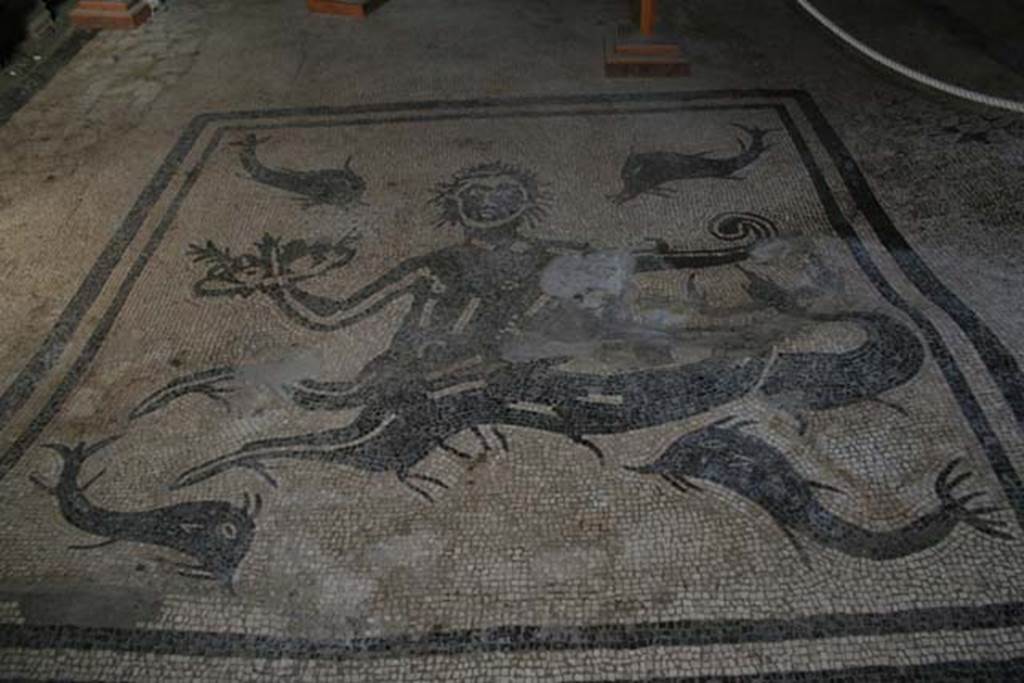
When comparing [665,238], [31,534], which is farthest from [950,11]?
[31,534]

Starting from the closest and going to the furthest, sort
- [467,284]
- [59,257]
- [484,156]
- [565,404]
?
[565,404] < [467,284] < [59,257] < [484,156]

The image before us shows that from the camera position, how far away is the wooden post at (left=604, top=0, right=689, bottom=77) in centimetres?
369

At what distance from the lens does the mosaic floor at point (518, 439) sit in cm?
176

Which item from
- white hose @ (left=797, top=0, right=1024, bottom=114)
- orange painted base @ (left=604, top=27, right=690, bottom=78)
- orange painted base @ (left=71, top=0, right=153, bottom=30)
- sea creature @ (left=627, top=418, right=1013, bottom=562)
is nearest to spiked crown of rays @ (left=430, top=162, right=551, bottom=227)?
orange painted base @ (left=604, top=27, right=690, bottom=78)

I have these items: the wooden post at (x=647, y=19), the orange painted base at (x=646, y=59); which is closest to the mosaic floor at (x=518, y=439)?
the orange painted base at (x=646, y=59)

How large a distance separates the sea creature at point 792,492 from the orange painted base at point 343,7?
3.28 metres

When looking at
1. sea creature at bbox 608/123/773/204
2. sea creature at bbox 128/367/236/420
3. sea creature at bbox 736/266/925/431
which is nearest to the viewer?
sea creature at bbox 736/266/925/431

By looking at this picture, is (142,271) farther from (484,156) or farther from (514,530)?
(514,530)

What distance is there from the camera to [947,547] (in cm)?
184

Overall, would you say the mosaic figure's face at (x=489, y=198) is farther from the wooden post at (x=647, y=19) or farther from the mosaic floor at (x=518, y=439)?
the wooden post at (x=647, y=19)

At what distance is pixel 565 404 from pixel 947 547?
93cm

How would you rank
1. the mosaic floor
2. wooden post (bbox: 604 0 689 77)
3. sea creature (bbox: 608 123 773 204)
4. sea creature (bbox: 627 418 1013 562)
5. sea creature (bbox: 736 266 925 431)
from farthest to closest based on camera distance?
wooden post (bbox: 604 0 689 77), sea creature (bbox: 608 123 773 204), sea creature (bbox: 736 266 925 431), sea creature (bbox: 627 418 1013 562), the mosaic floor

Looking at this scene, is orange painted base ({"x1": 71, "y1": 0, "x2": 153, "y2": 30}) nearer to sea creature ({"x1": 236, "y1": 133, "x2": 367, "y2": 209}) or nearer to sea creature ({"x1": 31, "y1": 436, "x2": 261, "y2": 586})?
sea creature ({"x1": 236, "y1": 133, "x2": 367, "y2": 209})

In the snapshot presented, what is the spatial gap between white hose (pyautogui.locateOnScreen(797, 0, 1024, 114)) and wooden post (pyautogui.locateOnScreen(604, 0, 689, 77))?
0.64 m
